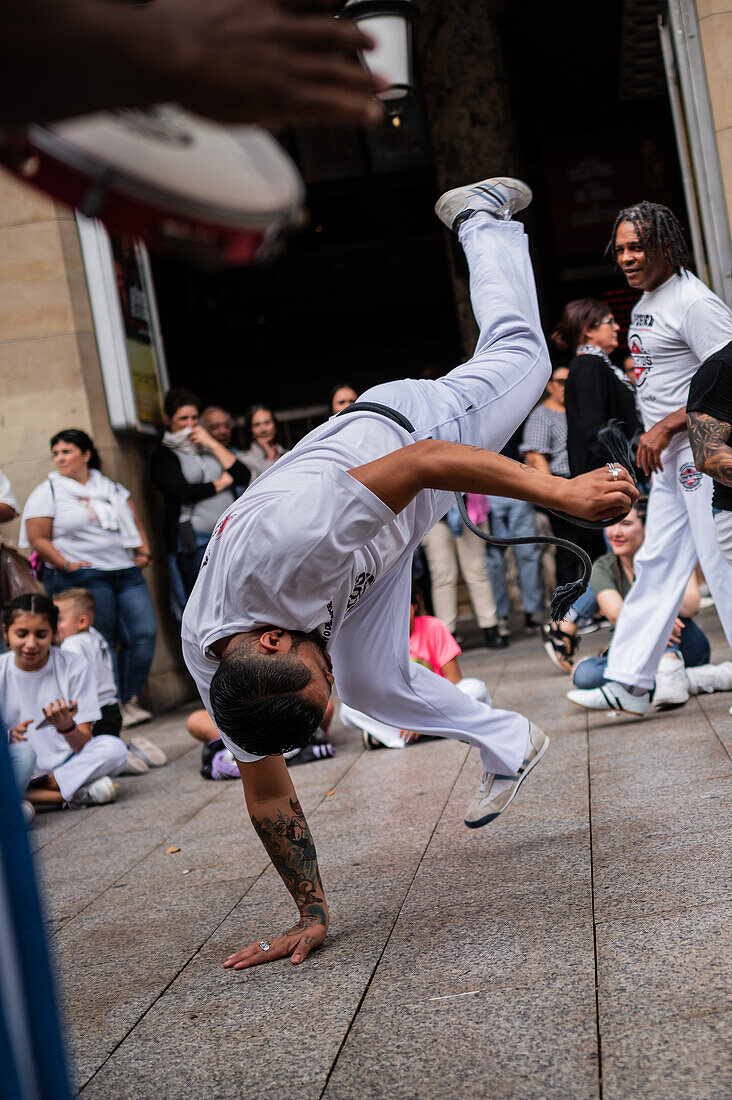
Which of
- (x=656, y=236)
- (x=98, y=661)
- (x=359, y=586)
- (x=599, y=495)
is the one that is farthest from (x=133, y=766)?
(x=599, y=495)

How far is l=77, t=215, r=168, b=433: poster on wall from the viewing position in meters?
7.62

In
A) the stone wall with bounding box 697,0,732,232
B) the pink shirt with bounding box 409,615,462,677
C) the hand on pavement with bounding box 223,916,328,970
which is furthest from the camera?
the stone wall with bounding box 697,0,732,232

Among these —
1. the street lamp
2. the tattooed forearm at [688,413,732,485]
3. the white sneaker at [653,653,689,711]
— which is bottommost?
the white sneaker at [653,653,689,711]

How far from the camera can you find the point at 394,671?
3182 millimetres

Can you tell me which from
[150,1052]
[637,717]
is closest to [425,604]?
[637,717]

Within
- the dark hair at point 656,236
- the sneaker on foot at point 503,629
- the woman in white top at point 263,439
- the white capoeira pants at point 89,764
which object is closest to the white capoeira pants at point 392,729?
the white capoeira pants at point 89,764

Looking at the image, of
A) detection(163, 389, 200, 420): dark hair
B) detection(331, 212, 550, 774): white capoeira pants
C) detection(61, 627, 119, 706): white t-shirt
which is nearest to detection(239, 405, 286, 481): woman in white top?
detection(163, 389, 200, 420): dark hair

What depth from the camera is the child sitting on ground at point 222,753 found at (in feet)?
17.7

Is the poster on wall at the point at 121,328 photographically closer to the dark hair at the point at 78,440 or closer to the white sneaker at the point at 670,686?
the dark hair at the point at 78,440

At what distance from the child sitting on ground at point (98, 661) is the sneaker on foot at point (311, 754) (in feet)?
2.98

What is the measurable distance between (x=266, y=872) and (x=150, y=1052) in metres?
1.28

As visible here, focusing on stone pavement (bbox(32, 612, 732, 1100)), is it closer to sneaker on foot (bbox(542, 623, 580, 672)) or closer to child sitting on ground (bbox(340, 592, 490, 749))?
child sitting on ground (bbox(340, 592, 490, 749))

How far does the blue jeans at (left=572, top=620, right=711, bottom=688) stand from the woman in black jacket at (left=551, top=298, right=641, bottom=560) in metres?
0.94

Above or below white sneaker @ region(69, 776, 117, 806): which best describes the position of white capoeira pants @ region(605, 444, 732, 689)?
above
